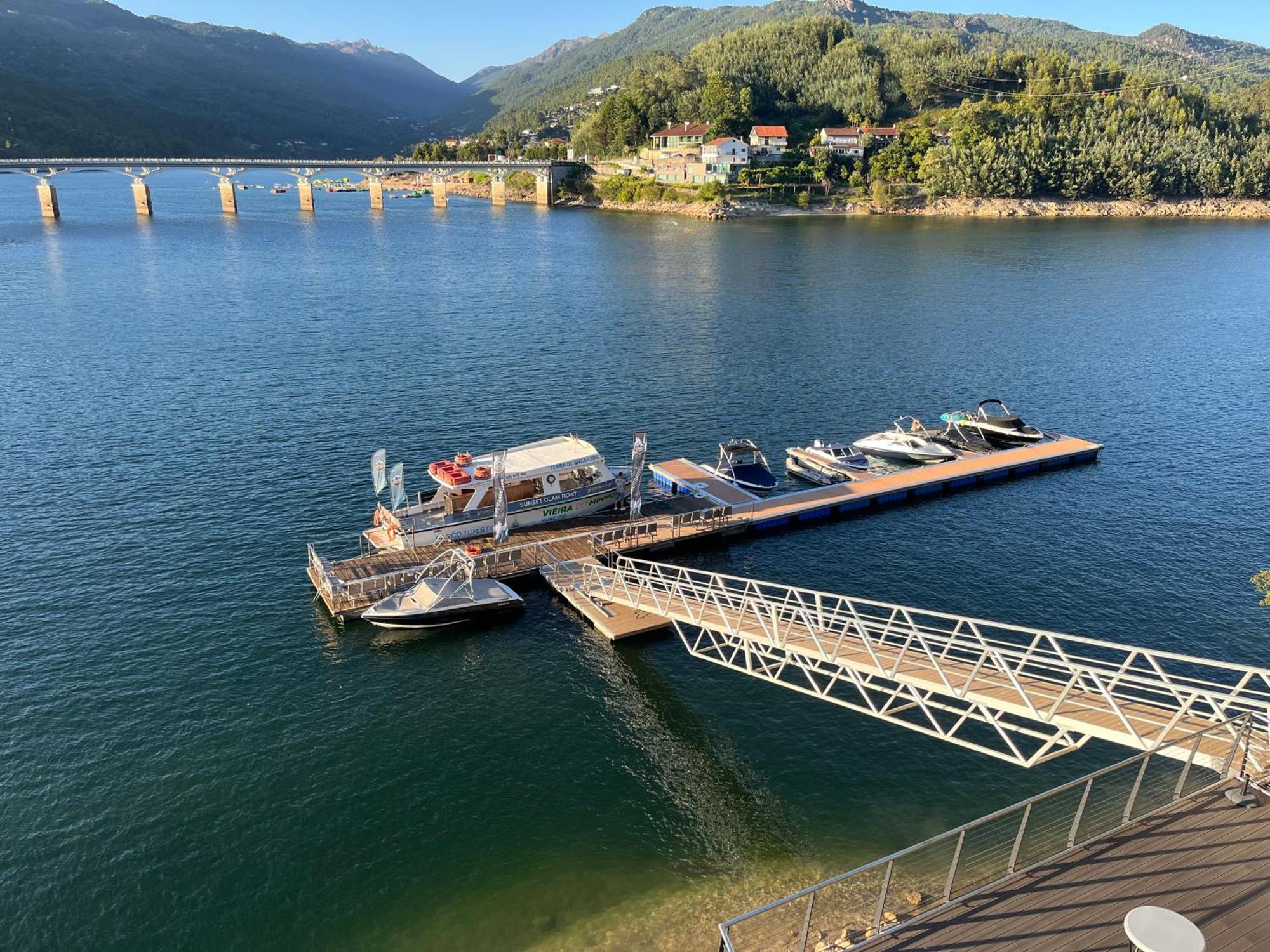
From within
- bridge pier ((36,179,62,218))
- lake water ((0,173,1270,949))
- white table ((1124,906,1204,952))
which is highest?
bridge pier ((36,179,62,218))

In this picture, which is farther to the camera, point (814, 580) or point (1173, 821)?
point (814, 580)

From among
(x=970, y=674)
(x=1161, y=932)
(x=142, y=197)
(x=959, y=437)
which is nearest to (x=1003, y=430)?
(x=959, y=437)

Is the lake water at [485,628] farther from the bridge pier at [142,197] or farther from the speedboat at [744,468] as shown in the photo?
the bridge pier at [142,197]

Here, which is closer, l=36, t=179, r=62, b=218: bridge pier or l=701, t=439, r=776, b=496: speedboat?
l=701, t=439, r=776, b=496: speedboat

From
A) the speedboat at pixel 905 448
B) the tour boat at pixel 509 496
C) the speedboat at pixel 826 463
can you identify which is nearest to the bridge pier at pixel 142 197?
the tour boat at pixel 509 496

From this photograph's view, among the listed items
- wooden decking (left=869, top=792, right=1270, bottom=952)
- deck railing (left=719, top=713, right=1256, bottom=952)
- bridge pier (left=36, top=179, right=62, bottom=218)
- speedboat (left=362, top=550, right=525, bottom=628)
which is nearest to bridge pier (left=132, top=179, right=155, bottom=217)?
bridge pier (left=36, top=179, right=62, bottom=218)

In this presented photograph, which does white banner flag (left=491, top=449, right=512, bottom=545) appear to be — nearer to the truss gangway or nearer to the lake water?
the lake water

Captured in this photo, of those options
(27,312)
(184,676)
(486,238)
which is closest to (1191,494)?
(184,676)

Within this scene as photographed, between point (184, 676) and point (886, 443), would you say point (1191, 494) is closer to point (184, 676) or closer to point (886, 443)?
point (886, 443)
